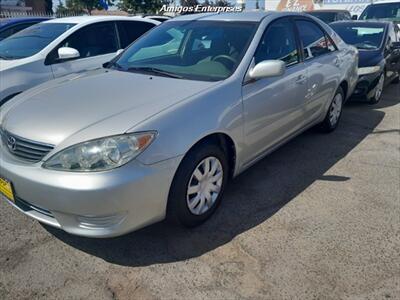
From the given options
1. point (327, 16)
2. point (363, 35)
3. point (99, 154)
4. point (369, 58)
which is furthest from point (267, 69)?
point (327, 16)

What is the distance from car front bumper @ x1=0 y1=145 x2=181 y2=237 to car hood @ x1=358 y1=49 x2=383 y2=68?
516 centimetres

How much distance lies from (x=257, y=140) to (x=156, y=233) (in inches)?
47.1

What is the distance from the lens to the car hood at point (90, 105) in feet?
7.87

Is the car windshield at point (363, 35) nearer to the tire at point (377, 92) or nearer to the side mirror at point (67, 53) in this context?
the tire at point (377, 92)

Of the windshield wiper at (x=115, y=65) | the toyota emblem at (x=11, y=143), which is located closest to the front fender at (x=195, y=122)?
the toyota emblem at (x=11, y=143)

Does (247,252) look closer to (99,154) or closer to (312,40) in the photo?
(99,154)

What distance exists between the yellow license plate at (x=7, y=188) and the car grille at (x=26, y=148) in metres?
0.21

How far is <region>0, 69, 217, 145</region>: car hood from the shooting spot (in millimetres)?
2398

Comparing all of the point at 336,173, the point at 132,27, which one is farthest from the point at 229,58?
the point at 132,27

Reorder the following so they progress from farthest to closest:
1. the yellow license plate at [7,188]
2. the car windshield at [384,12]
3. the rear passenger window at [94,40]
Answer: the car windshield at [384,12] → the rear passenger window at [94,40] → the yellow license plate at [7,188]

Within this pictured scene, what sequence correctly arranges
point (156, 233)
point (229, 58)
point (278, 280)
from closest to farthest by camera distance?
point (278, 280) → point (156, 233) → point (229, 58)

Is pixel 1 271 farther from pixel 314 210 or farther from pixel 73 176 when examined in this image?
pixel 314 210

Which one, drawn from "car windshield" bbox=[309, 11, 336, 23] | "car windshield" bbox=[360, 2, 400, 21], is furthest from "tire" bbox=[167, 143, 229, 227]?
"car windshield" bbox=[309, 11, 336, 23]

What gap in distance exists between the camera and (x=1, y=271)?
248 centimetres
